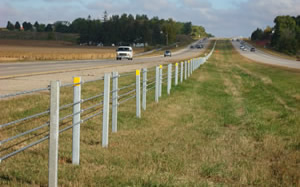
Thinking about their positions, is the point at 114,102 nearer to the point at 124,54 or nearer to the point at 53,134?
the point at 53,134

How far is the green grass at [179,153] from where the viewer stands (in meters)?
5.71

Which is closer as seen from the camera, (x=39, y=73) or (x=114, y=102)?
(x=114, y=102)

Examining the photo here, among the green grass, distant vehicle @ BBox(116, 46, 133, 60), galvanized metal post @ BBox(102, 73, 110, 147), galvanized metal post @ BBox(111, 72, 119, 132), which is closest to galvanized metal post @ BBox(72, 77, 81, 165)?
the green grass

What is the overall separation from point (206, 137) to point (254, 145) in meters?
1.12

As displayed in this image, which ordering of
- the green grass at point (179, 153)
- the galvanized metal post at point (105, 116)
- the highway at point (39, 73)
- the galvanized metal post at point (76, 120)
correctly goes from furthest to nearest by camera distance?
the highway at point (39, 73), the galvanized metal post at point (105, 116), the galvanized metal post at point (76, 120), the green grass at point (179, 153)

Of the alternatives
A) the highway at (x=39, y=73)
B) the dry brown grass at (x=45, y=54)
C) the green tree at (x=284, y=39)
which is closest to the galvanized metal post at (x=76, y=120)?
the highway at (x=39, y=73)

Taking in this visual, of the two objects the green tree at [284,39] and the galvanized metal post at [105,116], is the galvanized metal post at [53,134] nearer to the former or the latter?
the galvanized metal post at [105,116]

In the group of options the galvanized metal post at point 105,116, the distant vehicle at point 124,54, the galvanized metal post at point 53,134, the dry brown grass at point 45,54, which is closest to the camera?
the galvanized metal post at point 53,134

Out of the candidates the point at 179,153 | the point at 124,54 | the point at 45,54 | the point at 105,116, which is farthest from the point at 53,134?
the point at 45,54

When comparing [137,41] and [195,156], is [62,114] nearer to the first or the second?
[195,156]

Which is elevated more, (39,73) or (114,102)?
(114,102)

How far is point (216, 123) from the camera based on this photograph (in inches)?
432

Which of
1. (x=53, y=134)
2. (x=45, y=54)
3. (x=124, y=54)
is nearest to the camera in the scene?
(x=53, y=134)

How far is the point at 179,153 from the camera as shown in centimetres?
737
